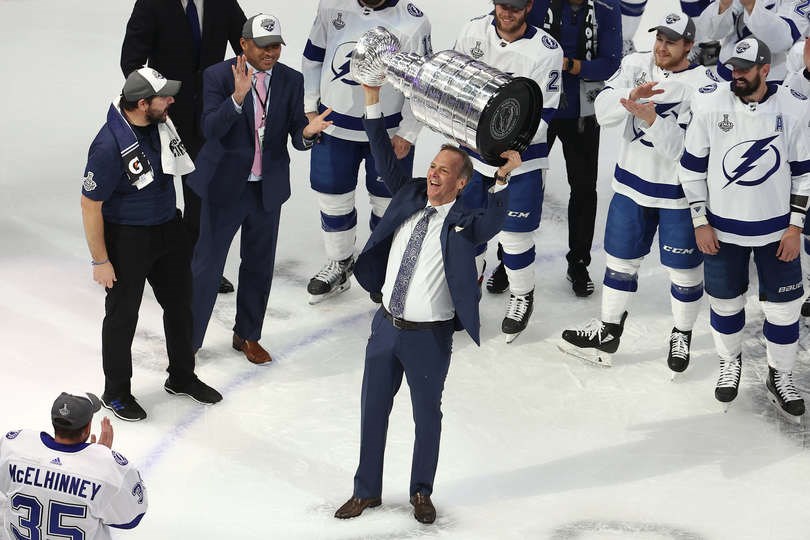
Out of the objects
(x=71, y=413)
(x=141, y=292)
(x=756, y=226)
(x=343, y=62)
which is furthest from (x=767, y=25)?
(x=71, y=413)

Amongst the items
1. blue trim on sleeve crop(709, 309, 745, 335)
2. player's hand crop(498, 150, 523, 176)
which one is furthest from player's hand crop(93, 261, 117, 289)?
blue trim on sleeve crop(709, 309, 745, 335)

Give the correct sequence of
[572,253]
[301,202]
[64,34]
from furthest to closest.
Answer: [64,34], [301,202], [572,253]

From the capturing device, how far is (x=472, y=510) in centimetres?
461

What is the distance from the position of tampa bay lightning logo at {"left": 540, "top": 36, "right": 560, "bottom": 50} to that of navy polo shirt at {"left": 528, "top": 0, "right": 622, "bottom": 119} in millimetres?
376

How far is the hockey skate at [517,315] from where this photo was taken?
5.82 m

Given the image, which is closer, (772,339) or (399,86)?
(399,86)

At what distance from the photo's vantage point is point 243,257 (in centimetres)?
546

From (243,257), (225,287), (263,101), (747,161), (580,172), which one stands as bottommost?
(225,287)

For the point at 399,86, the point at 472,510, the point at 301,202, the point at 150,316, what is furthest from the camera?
the point at 301,202

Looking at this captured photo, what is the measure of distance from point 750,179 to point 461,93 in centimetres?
A: 139

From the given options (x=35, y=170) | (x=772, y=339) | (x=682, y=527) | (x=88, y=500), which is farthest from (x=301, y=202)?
(x=88, y=500)

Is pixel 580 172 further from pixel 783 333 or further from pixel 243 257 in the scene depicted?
pixel 243 257

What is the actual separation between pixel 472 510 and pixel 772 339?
1489 mm

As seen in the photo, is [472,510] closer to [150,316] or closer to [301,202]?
[150,316]
